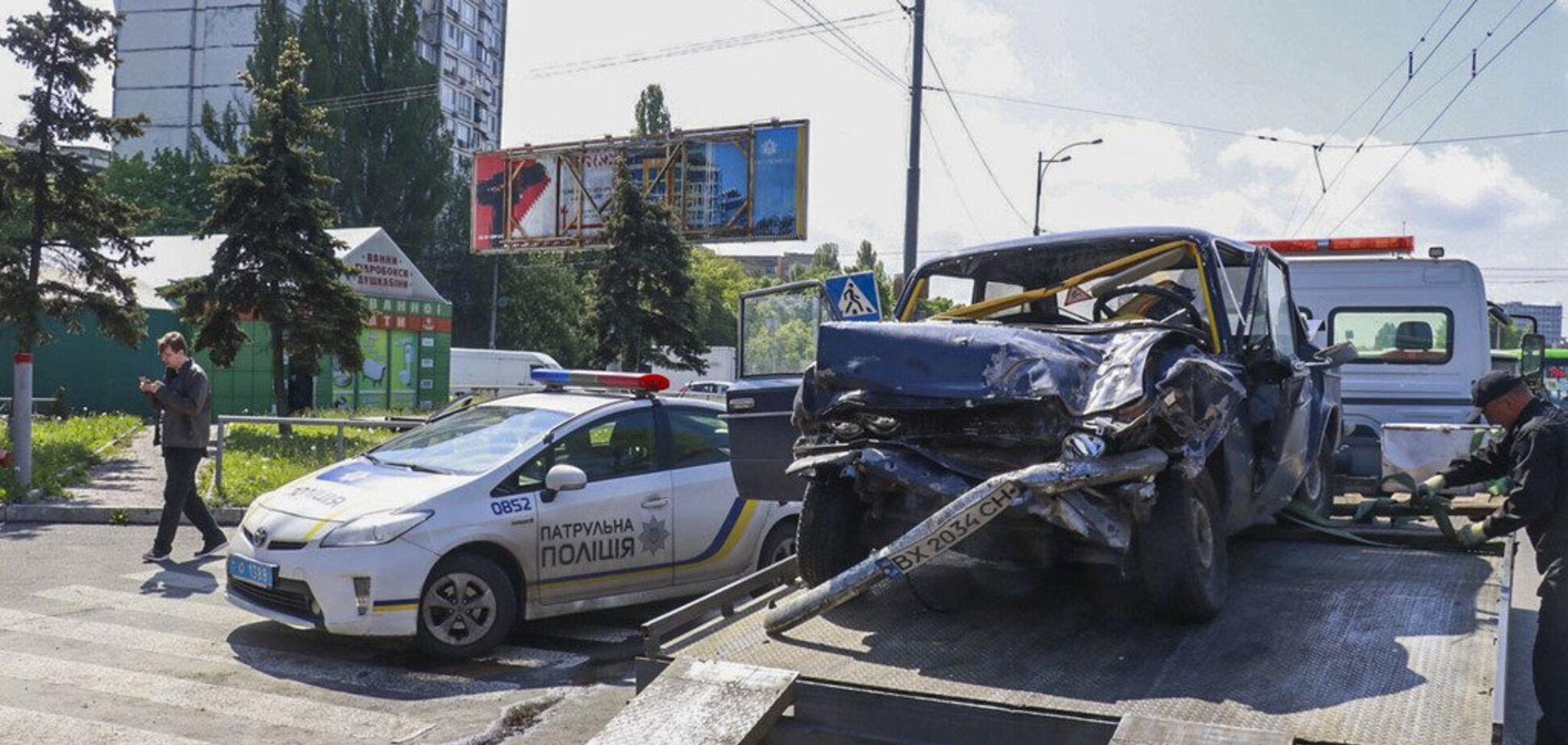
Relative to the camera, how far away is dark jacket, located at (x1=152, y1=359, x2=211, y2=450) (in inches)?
388

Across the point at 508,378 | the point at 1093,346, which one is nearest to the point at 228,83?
the point at 508,378

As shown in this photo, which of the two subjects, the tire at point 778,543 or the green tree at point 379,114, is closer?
the tire at point 778,543

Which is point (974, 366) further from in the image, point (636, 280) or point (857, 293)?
point (636, 280)

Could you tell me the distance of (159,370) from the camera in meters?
27.6

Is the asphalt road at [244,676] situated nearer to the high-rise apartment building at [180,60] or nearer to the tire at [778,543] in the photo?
the tire at [778,543]

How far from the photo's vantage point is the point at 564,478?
7.29m

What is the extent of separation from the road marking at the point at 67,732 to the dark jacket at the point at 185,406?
4.43 m

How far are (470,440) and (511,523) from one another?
33.6 inches

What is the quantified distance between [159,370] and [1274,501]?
87.9 feet

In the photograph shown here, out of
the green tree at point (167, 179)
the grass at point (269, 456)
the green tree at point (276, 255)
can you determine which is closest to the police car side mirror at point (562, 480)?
the grass at point (269, 456)

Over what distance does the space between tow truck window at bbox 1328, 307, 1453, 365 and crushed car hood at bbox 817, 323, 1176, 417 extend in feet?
25.0

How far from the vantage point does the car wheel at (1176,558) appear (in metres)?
4.20

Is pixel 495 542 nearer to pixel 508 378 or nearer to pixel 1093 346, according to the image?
pixel 1093 346

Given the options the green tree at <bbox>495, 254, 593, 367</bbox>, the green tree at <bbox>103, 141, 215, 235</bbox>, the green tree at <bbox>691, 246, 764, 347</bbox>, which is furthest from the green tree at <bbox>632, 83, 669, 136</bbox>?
the green tree at <bbox>103, 141, 215, 235</bbox>
